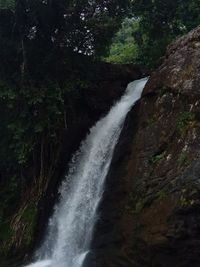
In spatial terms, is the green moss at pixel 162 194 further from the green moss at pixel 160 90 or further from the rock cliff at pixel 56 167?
the rock cliff at pixel 56 167

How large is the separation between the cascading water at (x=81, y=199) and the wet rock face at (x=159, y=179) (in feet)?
1.34

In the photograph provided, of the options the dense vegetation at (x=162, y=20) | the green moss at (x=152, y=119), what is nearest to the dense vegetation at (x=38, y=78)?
the green moss at (x=152, y=119)

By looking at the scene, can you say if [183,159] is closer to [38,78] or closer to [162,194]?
[162,194]

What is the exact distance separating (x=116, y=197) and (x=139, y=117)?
1748 millimetres

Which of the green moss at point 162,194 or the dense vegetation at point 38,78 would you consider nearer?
the green moss at point 162,194

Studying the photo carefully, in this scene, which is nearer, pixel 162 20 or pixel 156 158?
pixel 156 158

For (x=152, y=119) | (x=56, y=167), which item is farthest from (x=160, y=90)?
(x=56, y=167)

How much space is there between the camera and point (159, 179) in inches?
355

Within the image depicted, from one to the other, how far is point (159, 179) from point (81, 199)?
2671 millimetres

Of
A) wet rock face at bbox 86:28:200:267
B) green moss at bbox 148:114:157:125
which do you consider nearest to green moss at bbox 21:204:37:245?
wet rock face at bbox 86:28:200:267

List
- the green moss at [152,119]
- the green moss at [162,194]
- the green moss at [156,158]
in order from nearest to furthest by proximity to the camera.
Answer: the green moss at [162,194]
the green moss at [156,158]
the green moss at [152,119]

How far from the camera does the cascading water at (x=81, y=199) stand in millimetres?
10578

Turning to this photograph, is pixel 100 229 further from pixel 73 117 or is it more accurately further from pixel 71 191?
pixel 73 117

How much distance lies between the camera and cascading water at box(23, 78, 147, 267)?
10578mm
